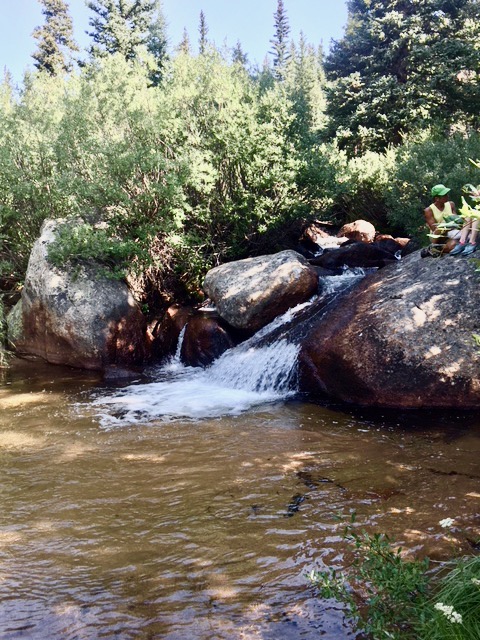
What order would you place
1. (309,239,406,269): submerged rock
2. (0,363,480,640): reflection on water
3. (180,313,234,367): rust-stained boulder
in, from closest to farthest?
(0,363,480,640): reflection on water
(180,313,234,367): rust-stained boulder
(309,239,406,269): submerged rock

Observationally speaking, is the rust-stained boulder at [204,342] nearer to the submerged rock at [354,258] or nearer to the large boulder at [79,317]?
the large boulder at [79,317]

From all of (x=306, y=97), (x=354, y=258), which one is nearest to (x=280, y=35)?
(x=306, y=97)

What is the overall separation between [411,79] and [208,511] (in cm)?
2050

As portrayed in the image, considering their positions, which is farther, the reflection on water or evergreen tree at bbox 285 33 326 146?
evergreen tree at bbox 285 33 326 146

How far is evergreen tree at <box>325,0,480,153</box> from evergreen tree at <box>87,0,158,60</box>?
77.6 ft

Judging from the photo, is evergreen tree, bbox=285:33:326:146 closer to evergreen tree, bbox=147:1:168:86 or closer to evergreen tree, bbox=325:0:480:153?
evergreen tree, bbox=325:0:480:153

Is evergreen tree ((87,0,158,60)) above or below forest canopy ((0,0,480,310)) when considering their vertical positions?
above

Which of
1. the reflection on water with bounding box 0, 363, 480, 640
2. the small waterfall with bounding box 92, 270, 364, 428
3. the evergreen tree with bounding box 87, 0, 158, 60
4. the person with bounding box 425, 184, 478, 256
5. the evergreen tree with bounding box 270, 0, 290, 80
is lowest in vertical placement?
the reflection on water with bounding box 0, 363, 480, 640

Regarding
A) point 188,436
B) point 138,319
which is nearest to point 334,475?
point 188,436

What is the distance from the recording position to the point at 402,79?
23.1 metres

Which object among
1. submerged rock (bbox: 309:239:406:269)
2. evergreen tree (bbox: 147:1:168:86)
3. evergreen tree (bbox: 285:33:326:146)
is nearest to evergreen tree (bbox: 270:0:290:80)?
evergreen tree (bbox: 285:33:326:146)


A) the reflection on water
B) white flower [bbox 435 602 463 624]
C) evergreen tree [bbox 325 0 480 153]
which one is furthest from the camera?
evergreen tree [bbox 325 0 480 153]

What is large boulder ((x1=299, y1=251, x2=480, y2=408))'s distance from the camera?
789cm

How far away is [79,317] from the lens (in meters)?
11.6
